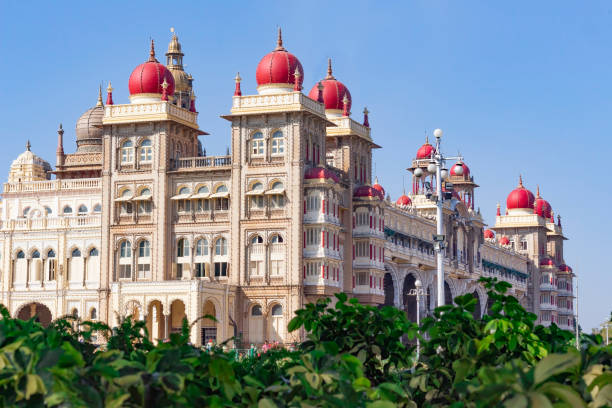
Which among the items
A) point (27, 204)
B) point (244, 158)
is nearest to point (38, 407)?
point (244, 158)

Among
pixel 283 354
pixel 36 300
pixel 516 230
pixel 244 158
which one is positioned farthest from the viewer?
pixel 516 230

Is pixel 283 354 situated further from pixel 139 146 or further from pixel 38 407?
pixel 139 146

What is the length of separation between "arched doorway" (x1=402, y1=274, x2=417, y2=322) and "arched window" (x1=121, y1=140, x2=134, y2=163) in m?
28.4

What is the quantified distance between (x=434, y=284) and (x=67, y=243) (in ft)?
103

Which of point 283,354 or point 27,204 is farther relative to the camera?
point 27,204

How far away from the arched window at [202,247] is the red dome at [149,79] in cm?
1059

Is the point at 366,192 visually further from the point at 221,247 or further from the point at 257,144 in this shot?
the point at 221,247

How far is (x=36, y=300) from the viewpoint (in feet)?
238

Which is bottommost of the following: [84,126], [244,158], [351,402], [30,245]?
[351,402]

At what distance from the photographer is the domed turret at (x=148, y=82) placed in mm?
69375

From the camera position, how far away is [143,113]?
68.4 metres

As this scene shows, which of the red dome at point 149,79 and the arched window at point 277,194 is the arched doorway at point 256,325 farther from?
the red dome at point 149,79

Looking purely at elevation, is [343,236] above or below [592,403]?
above

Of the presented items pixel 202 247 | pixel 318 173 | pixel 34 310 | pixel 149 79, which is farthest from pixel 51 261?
pixel 318 173
